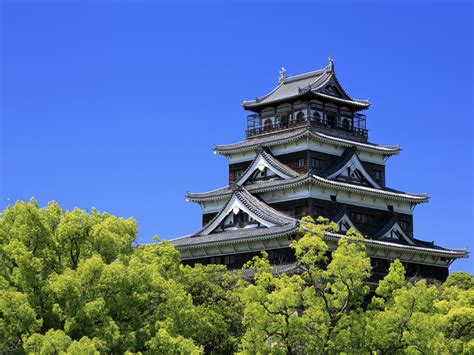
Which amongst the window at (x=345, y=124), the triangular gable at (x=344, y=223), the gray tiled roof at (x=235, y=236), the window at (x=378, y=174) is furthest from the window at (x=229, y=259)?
the window at (x=345, y=124)

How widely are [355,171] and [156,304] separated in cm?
2235

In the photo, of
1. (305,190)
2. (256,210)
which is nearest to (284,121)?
(305,190)

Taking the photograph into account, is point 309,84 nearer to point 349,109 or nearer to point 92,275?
point 349,109

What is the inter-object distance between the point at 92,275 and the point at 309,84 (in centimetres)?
2687

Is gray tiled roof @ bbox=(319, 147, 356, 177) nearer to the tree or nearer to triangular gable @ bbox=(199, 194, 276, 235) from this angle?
triangular gable @ bbox=(199, 194, 276, 235)

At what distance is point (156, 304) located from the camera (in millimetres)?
38312

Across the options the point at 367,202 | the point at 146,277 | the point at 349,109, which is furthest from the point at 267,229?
the point at 146,277

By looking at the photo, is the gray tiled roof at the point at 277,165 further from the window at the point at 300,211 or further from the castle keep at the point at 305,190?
the window at the point at 300,211

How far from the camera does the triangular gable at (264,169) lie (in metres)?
56.1

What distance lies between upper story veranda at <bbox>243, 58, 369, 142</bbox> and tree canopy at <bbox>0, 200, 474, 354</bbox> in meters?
17.8

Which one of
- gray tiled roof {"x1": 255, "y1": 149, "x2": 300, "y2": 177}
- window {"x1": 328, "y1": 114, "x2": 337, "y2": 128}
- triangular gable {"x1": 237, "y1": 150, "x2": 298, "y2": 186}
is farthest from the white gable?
window {"x1": 328, "y1": 114, "x2": 337, "y2": 128}

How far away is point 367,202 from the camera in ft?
189

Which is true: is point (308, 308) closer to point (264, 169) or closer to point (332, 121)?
point (264, 169)

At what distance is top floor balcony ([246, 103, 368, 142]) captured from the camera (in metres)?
58.5
